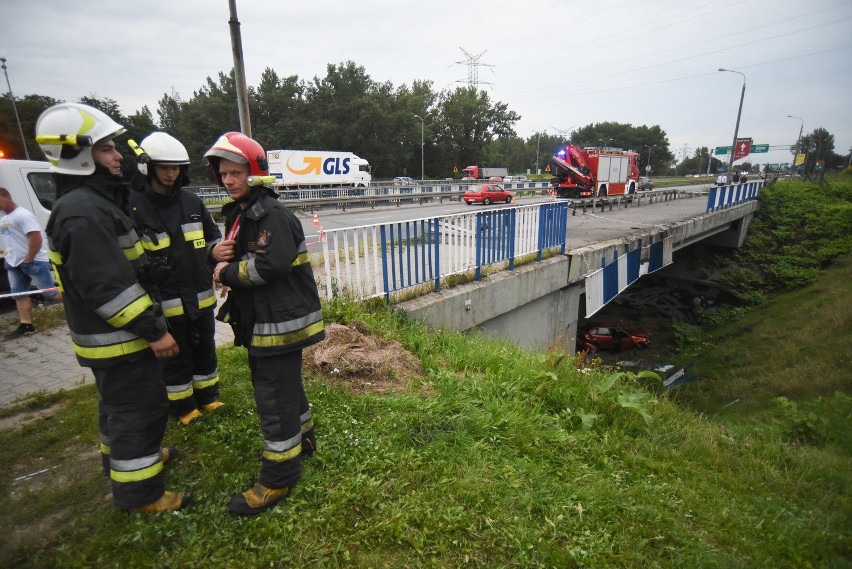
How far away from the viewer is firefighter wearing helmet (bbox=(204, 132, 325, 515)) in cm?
228

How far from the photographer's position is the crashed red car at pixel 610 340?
45.5 feet

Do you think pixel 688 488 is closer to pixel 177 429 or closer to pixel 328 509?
pixel 328 509

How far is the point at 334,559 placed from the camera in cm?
212

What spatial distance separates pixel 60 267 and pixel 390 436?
219 centimetres

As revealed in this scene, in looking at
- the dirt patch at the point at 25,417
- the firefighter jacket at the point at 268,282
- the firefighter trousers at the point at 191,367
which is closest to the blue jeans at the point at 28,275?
the dirt patch at the point at 25,417

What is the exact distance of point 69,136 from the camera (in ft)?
6.56

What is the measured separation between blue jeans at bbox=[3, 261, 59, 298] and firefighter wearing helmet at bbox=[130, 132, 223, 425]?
4099mm

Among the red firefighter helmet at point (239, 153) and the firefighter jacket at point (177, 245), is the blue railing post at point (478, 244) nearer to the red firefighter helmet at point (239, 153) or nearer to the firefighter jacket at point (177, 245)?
the firefighter jacket at point (177, 245)

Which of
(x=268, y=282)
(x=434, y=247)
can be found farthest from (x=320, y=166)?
(x=268, y=282)

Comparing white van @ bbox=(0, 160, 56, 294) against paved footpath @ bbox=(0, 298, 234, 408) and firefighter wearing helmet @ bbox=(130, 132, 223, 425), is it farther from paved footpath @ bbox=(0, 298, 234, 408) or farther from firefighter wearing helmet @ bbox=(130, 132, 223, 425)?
firefighter wearing helmet @ bbox=(130, 132, 223, 425)

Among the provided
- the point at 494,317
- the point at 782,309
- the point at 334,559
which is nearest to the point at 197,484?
the point at 334,559

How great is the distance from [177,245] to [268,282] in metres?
1.14

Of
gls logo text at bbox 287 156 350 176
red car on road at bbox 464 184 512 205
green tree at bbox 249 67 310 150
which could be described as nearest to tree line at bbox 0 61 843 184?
green tree at bbox 249 67 310 150

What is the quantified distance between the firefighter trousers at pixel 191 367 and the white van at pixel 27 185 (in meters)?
5.71
